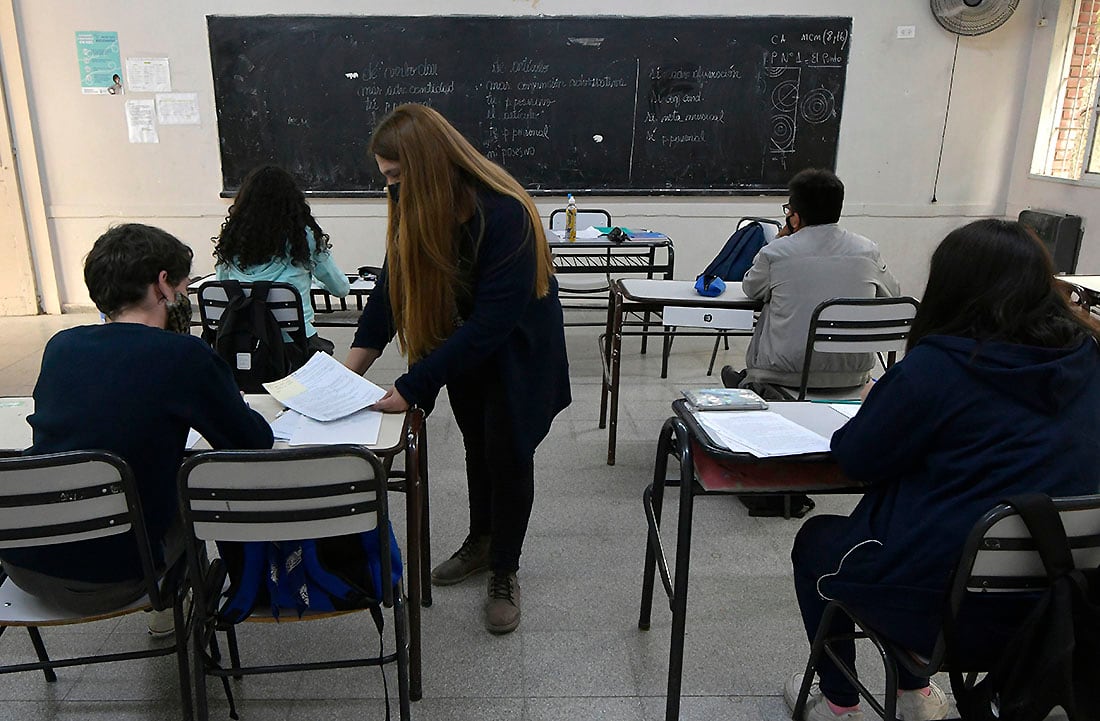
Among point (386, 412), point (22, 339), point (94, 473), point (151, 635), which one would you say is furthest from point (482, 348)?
point (22, 339)

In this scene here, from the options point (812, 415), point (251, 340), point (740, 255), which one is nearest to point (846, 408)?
point (812, 415)

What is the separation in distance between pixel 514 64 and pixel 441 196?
3.75m

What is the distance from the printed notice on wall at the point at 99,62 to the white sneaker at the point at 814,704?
529cm

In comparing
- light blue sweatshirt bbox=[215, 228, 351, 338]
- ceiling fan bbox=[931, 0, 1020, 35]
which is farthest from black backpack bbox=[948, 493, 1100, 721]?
ceiling fan bbox=[931, 0, 1020, 35]

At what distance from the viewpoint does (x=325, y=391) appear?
5.98 ft

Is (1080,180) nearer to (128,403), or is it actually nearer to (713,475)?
(713,475)

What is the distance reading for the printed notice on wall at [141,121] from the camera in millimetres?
5113

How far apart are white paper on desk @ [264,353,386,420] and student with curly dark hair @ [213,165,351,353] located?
109 centimetres

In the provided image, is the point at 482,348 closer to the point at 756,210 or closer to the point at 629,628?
the point at 629,628

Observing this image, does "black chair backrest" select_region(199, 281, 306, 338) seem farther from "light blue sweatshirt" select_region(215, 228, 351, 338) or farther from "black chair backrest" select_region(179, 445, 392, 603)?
"black chair backrest" select_region(179, 445, 392, 603)

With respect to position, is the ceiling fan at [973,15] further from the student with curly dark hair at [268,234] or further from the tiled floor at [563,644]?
the student with curly dark hair at [268,234]

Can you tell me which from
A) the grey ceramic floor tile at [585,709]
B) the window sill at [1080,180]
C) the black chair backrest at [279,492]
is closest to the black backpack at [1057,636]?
the grey ceramic floor tile at [585,709]

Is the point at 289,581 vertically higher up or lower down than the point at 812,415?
lower down

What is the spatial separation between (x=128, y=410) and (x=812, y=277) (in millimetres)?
2114
